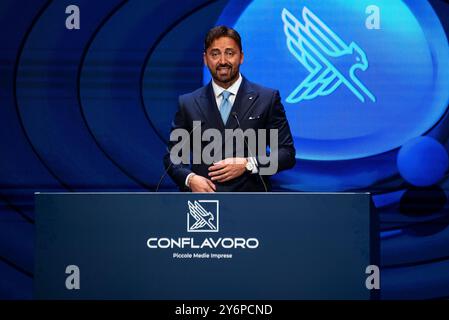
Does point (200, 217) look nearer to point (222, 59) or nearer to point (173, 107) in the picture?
point (222, 59)

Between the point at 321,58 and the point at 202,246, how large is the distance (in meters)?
2.11

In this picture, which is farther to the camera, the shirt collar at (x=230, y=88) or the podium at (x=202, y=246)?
the shirt collar at (x=230, y=88)

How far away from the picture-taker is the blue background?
539 cm

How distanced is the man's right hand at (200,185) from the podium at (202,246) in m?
0.28

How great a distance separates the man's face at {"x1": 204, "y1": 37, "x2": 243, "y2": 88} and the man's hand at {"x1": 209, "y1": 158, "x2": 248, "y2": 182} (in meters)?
0.66

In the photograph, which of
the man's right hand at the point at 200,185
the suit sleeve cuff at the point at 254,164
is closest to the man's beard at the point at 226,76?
the suit sleeve cuff at the point at 254,164

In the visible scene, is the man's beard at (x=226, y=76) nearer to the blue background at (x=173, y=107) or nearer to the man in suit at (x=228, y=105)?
the man in suit at (x=228, y=105)

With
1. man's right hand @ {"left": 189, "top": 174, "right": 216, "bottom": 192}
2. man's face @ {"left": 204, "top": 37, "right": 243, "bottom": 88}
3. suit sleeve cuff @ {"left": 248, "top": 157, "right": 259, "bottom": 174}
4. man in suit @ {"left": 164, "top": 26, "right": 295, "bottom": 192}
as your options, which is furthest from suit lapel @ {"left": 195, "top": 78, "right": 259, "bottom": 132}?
man's right hand @ {"left": 189, "top": 174, "right": 216, "bottom": 192}

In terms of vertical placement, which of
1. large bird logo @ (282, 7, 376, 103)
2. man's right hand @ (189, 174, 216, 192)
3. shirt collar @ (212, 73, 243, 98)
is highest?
large bird logo @ (282, 7, 376, 103)

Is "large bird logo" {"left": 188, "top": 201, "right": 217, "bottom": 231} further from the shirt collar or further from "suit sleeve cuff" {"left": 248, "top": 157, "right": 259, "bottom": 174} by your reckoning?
the shirt collar

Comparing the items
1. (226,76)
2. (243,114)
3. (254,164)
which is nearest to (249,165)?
(254,164)

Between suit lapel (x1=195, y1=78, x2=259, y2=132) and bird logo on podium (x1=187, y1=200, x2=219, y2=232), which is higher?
suit lapel (x1=195, y1=78, x2=259, y2=132)

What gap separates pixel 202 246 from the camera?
377cm

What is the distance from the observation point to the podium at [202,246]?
3752mm
